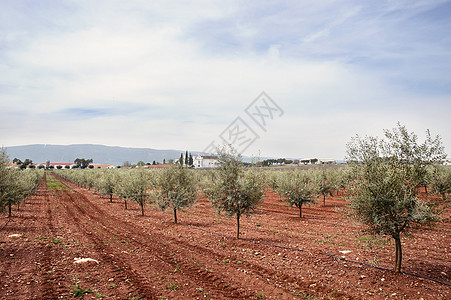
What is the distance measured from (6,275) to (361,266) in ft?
51.6

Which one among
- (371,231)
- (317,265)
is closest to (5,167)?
(317,265)

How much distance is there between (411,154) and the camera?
10.8 metres

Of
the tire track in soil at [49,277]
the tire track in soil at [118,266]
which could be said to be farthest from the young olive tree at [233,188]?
the tire track in soil at [49,277]

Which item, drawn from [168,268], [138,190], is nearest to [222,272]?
[168,268]

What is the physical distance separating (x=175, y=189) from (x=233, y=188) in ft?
28.9

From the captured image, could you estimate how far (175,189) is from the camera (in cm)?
2456

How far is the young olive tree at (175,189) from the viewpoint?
24.2 m

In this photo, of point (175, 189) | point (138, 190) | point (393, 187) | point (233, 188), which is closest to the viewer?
point (393, 187)

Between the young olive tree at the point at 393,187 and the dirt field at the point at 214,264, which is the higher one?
the young olive tree at the point at 393,187

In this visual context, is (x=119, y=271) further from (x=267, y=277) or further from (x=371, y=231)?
(x=371, y=231)

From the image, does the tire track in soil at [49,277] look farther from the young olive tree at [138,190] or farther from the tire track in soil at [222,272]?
the young olive tree at [138,190]

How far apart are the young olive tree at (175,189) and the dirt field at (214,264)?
340 centimetres

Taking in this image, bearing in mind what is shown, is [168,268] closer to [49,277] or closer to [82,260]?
[82,260]

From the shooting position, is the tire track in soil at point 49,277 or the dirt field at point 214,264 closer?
the tire track in soil at point 49,277
